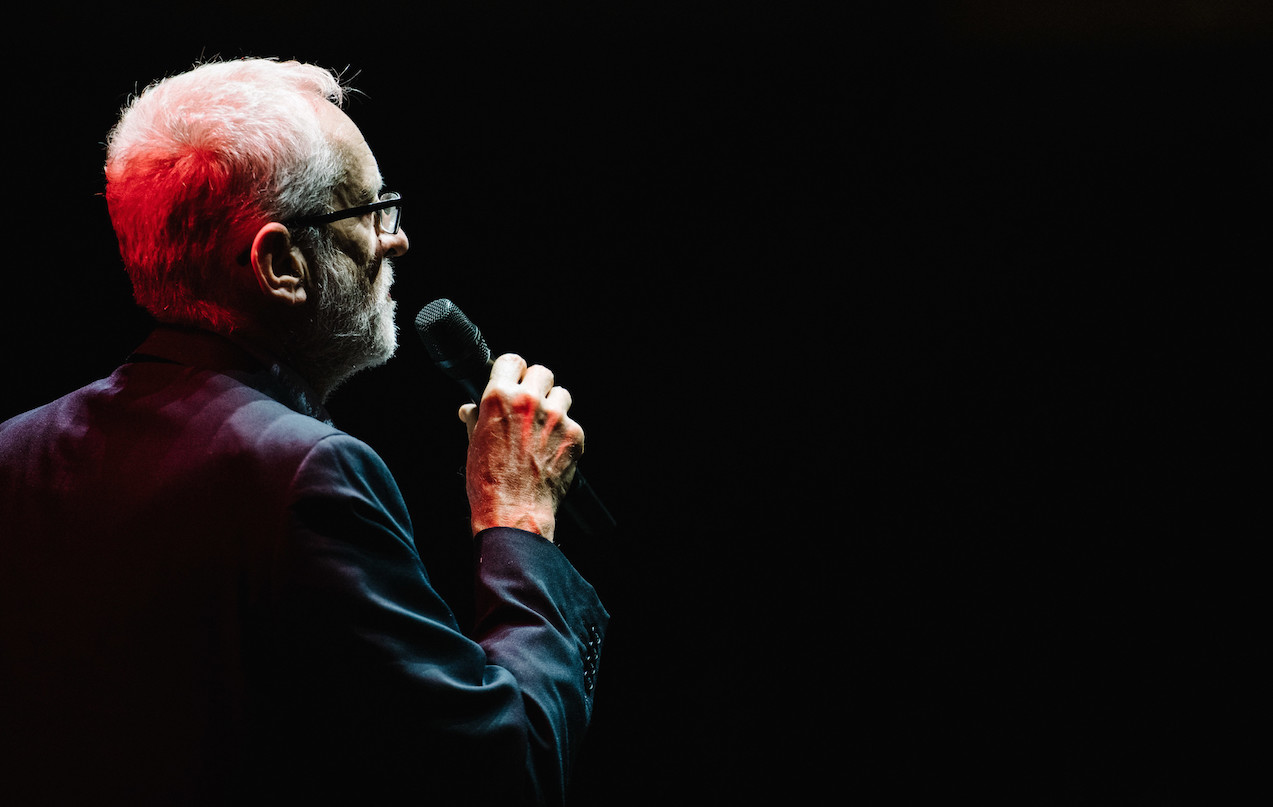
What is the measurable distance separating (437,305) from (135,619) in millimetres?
618

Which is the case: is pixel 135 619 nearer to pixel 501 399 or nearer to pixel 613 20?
pixel 501 399

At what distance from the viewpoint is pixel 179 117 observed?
96 cm

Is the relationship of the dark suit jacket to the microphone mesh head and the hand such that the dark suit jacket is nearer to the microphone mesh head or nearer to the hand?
the hand

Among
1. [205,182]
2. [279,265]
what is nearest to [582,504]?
[279,265]

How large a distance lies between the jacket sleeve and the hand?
248 mm

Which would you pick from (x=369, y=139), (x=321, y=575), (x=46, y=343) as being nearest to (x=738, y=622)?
(x=369, y=139)

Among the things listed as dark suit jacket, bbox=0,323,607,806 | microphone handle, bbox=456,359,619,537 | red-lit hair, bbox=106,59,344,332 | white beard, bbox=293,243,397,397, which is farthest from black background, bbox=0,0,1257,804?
dark suit jacket, bbox=0,323,607,806

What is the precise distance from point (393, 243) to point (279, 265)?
0.20 m

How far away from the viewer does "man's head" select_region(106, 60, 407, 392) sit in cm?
95

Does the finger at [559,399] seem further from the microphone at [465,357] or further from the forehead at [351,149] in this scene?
the forehead at [351,149]

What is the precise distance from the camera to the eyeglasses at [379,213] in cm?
100

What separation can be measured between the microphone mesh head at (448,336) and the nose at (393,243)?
104 mm

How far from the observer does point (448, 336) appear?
1281mm

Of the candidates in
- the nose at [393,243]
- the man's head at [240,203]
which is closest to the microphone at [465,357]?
the nose at [393,243]
